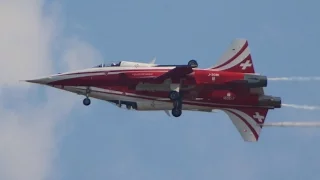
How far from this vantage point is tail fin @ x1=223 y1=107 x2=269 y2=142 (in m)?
93.6

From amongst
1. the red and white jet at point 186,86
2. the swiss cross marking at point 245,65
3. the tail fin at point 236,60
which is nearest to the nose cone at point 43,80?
the red and white jet at point 186,86

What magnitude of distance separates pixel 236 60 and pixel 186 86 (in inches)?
172

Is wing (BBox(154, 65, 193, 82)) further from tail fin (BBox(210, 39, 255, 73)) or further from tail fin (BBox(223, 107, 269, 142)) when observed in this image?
tail fin (BBox(223, 107, 269, 142))

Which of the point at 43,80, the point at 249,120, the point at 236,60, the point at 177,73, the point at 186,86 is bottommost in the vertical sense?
the point at 249,120

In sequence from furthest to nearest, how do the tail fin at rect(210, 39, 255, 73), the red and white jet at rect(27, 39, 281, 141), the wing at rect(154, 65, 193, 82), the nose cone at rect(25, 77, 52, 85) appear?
the nose cone at rect(25, 77, 52, 85), the tail fin at rect(210, 39, 255, 73), the red and white jet at rect(27, 39, 281, 141), the wing at rect(154, 65, 193, 82)

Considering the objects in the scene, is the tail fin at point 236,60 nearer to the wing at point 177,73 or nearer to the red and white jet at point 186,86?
the red and white jet at point 186,86

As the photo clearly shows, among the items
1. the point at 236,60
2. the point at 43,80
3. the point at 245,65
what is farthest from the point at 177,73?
the point at 43,80

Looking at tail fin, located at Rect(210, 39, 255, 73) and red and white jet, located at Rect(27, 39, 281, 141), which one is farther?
tail fin, located at Rect(210, 39, 255, 73)

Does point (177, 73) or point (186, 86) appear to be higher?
point (177, 73)

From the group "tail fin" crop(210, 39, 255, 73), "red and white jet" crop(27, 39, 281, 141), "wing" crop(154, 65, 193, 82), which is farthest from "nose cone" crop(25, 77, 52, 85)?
"tail fin" crop(210, 39, 255, 73)

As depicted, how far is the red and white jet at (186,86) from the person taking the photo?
296 ft

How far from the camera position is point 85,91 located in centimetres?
9338

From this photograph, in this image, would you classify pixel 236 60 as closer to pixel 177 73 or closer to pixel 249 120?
pixel 249 120

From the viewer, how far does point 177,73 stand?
89938 mm
